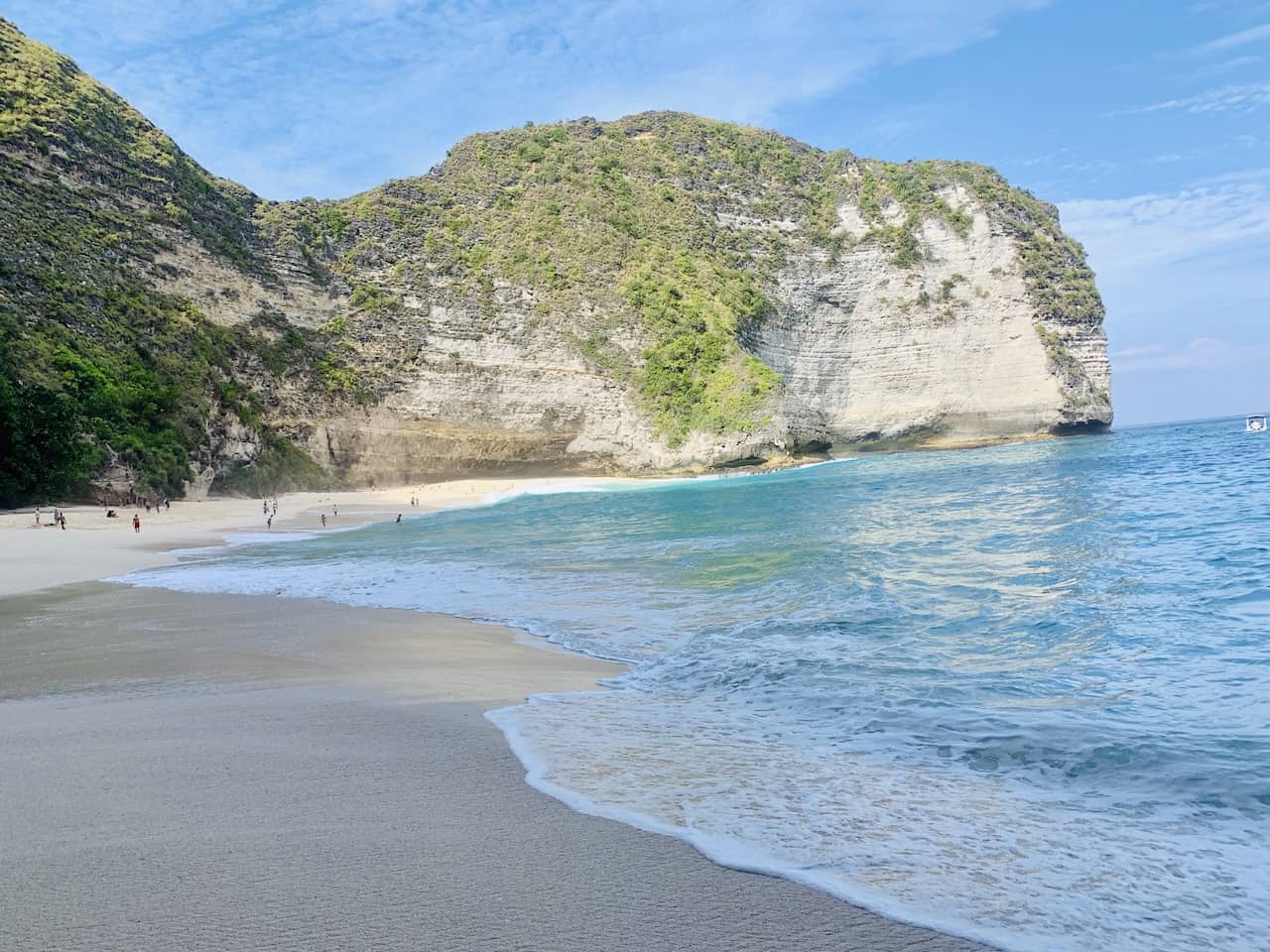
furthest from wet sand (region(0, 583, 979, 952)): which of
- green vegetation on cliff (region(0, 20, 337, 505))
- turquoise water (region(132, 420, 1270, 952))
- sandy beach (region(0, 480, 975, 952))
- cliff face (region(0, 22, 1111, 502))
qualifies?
cliff face (region(0, 22, 1111, 502))

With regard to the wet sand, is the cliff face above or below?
above

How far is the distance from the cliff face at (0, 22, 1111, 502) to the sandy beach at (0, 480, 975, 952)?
115 ft

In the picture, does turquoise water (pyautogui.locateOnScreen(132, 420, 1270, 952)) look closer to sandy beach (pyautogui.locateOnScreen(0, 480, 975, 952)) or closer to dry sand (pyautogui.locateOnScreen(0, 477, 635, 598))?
sandy beach (pyautogui.locateOnScreen(0, 480, 975, 952))

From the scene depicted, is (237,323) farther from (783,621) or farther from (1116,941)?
(1116,941)

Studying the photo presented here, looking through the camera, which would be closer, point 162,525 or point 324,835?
point 324,835

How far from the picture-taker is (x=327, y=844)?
278 cm

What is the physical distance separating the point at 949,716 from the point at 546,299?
62.3m

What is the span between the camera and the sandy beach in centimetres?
222

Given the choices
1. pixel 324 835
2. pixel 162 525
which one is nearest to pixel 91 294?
pixel 162 525

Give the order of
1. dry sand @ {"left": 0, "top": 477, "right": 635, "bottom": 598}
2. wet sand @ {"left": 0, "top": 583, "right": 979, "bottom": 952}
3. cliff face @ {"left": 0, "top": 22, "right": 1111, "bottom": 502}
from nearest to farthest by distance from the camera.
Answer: wet sand @ {"left": 0, "top": 583, "right": 979, "bottom": 952} < dry sand @ {"left": 0, "top": 477, "right": 635, "bottom": 598} < cliff face @ {"left": 0, "top": 22, "right": 1111, "bottom": 502}

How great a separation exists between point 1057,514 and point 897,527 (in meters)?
3.10

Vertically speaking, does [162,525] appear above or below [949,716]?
above

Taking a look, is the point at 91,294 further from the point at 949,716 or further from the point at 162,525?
the point at 949,716

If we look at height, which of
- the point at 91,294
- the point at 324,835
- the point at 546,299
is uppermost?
the point at 546,299
